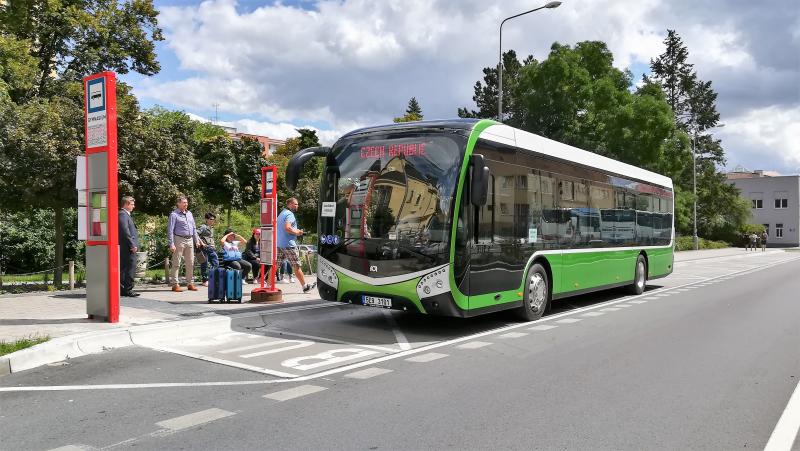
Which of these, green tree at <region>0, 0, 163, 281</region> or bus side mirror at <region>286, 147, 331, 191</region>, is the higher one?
green tree at <region>0, 0, 163, 281</region>

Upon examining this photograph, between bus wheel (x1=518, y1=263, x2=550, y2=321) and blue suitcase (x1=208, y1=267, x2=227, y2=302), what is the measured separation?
5149 millimetres

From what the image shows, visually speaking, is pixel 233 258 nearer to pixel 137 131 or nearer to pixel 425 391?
pixel 137 131

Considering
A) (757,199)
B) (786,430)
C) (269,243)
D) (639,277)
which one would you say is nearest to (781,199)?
(757,199)

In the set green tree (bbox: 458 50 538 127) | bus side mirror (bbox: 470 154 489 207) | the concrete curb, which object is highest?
green tree (bbox: 458 50 538 127)

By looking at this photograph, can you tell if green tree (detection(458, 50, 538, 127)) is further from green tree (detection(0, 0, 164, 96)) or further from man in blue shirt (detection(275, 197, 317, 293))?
man in blue shirt (detection(275, 197, 317, 293))

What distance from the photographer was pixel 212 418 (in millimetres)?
5039

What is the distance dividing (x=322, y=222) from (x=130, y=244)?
153 inches

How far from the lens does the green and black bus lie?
8.56 m

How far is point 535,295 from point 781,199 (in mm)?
91506

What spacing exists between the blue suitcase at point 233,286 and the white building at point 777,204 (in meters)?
89.2

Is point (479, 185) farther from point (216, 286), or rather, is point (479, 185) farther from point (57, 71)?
point (57, 71)

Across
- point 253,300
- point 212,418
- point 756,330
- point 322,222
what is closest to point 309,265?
point 253,300

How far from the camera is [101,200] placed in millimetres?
9203

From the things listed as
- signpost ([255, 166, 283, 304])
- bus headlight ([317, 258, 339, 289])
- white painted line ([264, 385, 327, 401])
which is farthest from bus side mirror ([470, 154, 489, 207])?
signpost ([255, 166, 283, 304])
